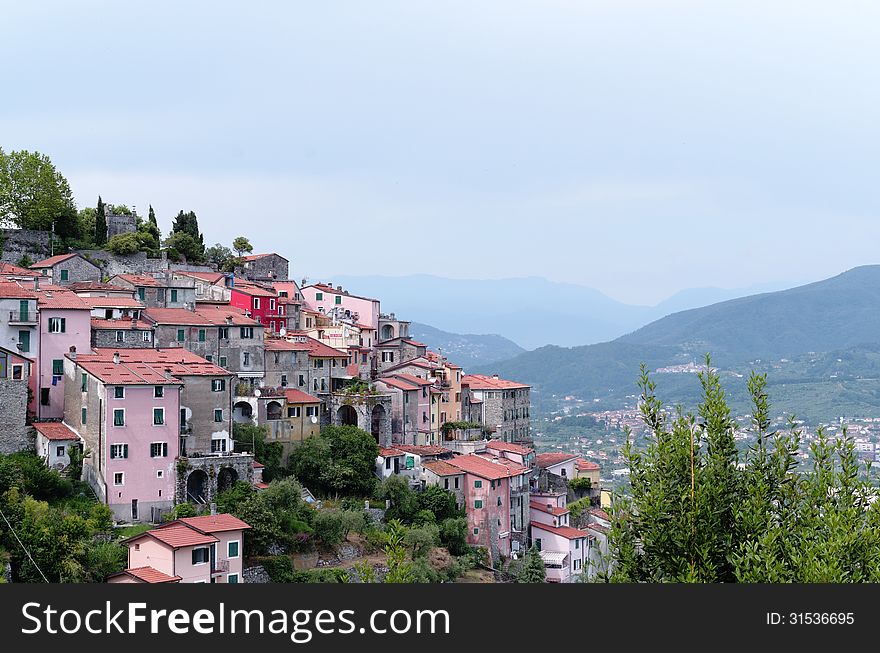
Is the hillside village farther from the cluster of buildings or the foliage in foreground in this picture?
the foliage in foreground

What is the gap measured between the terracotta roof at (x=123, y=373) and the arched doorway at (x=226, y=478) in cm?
484

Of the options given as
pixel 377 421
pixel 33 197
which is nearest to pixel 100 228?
pixel 33 197

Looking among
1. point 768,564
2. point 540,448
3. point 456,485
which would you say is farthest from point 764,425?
point 540,448

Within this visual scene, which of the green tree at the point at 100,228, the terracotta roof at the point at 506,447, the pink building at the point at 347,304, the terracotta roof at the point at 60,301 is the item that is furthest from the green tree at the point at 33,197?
the terracotta roof at the point at 506,447

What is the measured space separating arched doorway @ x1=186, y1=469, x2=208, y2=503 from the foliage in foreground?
3352 centimetres

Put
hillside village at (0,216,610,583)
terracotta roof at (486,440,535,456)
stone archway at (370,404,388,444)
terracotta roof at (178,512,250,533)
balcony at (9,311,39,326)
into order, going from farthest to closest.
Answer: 1. terracotta roof at (486,440,535,456)
2. stone archway at (370,404,388,444)
3. balcony at (9,311,39,326)
4. hillside village at (0,216,610,583)
5. terracotta roof at (178,512,250,533)

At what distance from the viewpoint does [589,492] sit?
73812 millimetres

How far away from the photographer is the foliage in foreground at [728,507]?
1620cm

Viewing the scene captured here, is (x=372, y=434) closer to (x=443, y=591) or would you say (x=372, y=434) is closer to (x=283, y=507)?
(x=283, y=507)

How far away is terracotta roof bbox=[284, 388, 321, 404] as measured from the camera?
186ft

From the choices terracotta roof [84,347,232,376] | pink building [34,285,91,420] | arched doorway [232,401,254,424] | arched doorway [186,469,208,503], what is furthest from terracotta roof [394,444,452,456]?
pink building [34,285,91,420]

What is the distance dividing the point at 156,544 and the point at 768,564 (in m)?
30.5

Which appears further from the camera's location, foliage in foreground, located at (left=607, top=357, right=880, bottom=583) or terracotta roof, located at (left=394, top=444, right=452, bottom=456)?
terracotta roof, located at (left=394, top=444, right=452, bottom=456)

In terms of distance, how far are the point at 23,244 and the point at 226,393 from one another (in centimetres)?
3031
